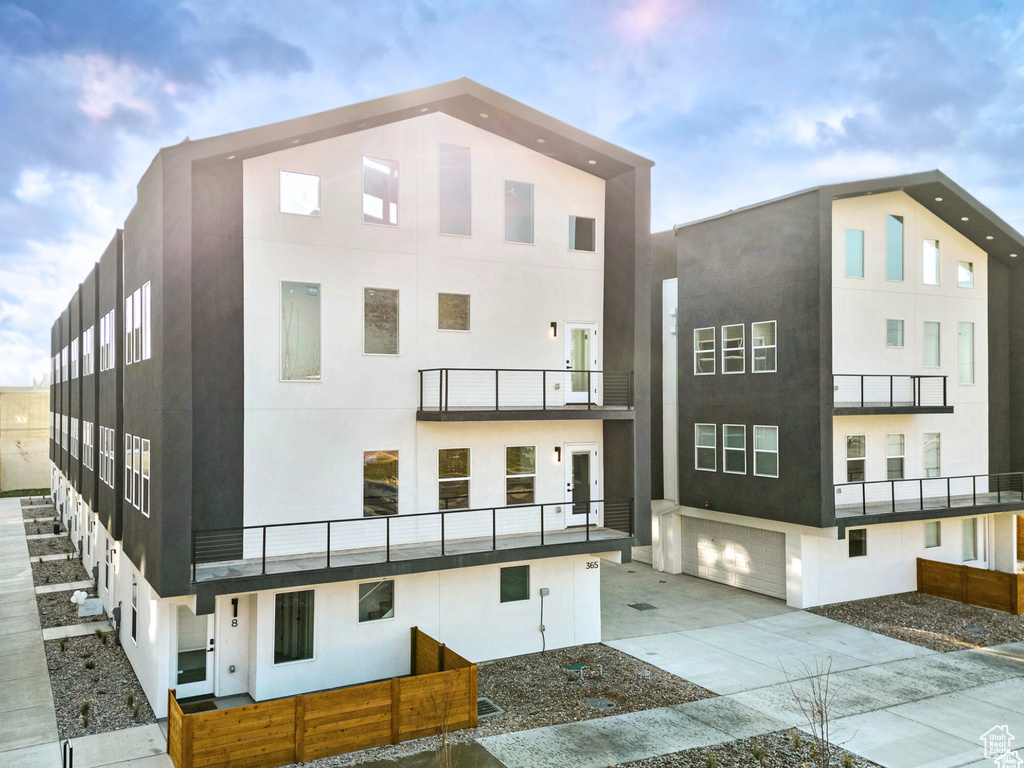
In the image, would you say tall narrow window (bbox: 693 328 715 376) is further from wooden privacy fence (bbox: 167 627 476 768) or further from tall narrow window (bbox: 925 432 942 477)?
wooden privacy fence (bbox: 167 627 476 768)

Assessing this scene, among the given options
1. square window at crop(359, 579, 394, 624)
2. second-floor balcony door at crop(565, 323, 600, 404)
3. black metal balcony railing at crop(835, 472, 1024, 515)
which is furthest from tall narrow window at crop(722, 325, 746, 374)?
square window at crop(359, 579, 394, 624)

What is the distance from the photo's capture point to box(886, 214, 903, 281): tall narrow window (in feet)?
65.0

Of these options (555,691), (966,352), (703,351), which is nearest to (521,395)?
(555,691)

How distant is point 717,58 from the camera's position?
118ft

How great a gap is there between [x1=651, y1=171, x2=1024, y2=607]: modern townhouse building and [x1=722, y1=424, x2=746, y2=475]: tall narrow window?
1.9 inches

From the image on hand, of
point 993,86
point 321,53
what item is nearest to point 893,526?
point 321,53

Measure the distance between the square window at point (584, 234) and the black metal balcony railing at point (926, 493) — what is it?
934cm

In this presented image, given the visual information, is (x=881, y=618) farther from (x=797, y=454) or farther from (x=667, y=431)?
(x=667, y=431)

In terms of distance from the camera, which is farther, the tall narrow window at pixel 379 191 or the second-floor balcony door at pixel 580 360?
the second-floor balcony door at pixel 580 360

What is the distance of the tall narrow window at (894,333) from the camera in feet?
65.3

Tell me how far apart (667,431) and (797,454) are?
4.87 m

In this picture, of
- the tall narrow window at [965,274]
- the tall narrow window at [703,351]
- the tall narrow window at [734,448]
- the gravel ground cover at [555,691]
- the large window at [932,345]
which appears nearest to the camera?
the gravel ground cover at [555,691]

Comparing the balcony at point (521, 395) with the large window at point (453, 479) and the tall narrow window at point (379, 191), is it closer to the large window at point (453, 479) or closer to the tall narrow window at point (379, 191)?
the large window at point (453, 479)

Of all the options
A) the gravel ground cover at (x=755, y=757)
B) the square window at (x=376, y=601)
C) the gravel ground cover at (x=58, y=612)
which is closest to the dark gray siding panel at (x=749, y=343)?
the gravel ground cover at (x=755, y=757)
